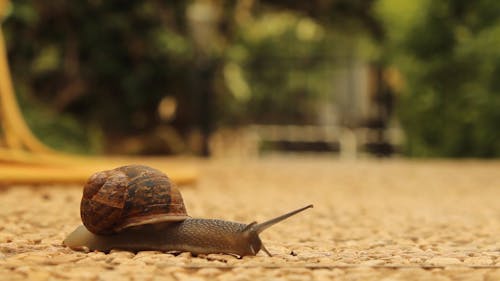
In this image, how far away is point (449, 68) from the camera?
1051cm

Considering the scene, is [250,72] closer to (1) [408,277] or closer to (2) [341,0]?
(2) [341,0]

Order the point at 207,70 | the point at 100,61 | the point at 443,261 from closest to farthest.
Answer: the point at 443,261 → the point at 100,61 → the point at 207,70

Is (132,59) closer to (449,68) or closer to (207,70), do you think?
(207,70)

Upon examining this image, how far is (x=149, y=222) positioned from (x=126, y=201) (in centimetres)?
10

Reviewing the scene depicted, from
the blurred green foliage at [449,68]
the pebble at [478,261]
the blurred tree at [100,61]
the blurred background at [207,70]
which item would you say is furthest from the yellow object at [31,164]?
the blurred green foliage at [449,68]

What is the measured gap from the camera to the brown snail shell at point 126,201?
277 centimetres

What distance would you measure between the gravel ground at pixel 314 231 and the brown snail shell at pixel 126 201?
11 cm

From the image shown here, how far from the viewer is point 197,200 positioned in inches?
213

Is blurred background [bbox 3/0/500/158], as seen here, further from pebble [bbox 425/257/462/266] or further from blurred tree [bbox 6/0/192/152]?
pebble [bbox 425/257/462/266]

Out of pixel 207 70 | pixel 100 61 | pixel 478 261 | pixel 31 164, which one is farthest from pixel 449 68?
pixel 478 261

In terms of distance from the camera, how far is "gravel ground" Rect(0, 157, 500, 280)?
250 centimetres

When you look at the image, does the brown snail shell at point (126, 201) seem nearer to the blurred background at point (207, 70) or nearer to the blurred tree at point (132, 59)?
the blurred background at point (207, 70)

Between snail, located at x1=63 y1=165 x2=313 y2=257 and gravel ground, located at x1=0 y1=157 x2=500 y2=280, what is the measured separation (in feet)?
0.14

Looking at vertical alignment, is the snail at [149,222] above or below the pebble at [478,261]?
above
